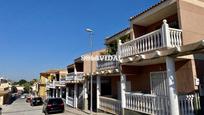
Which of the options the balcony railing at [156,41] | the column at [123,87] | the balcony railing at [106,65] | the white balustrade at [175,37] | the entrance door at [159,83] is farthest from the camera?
the balcony railing at [106,65]

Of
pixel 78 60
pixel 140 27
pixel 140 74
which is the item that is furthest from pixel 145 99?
pixel 78 60

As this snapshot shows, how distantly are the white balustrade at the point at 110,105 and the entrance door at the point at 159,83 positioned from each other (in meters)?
3.09

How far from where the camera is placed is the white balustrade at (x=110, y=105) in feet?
53.2

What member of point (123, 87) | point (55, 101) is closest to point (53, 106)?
point (55, 101)

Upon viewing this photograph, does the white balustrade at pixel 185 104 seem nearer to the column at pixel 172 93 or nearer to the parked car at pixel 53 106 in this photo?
the column at pixel 172 93

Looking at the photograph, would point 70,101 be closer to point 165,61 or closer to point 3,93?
point 165,61

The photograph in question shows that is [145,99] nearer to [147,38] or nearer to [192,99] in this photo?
[192,99]

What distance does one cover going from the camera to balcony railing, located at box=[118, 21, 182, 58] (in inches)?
425

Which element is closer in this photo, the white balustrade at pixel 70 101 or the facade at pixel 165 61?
the facade at pixel 165 61

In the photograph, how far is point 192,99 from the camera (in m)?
10.7

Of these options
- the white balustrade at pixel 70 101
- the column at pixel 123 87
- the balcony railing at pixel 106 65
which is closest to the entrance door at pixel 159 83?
the column at pixel 123 87

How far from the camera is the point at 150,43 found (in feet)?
40.1

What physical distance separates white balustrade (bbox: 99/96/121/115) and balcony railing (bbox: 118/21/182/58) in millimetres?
4244

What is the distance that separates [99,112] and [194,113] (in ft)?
34.4
